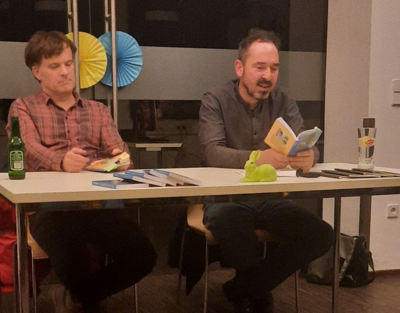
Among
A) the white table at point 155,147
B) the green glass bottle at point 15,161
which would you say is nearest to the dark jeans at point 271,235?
the green glass bottle at point 15,161

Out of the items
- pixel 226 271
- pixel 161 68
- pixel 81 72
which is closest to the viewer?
pixel 81 72

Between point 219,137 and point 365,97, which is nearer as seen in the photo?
point 219,137

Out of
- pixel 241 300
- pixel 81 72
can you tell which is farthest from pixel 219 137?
pixel 81 72

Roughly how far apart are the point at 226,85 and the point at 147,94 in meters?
0.69

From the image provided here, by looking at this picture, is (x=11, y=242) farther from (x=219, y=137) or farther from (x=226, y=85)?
(x=226, y=85)

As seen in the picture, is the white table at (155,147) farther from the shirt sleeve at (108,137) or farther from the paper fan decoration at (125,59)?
the shirt sleeve at (108,137)

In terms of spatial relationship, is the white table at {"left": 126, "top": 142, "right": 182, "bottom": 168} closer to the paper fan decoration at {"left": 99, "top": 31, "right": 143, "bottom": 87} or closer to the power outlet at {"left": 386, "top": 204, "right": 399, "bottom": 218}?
the paper fan decoration at {"left": 99, "top": 31, "right": 143, "bottom": 87}

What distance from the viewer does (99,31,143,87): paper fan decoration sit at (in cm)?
304

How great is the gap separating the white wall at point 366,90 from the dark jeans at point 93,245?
1605mm

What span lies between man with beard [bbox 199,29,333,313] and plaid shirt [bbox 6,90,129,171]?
0.47m

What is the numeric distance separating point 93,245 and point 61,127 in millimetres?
587

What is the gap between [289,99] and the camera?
266 cm

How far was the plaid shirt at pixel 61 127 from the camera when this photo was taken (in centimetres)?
234

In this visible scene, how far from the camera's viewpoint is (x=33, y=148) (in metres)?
2.26
